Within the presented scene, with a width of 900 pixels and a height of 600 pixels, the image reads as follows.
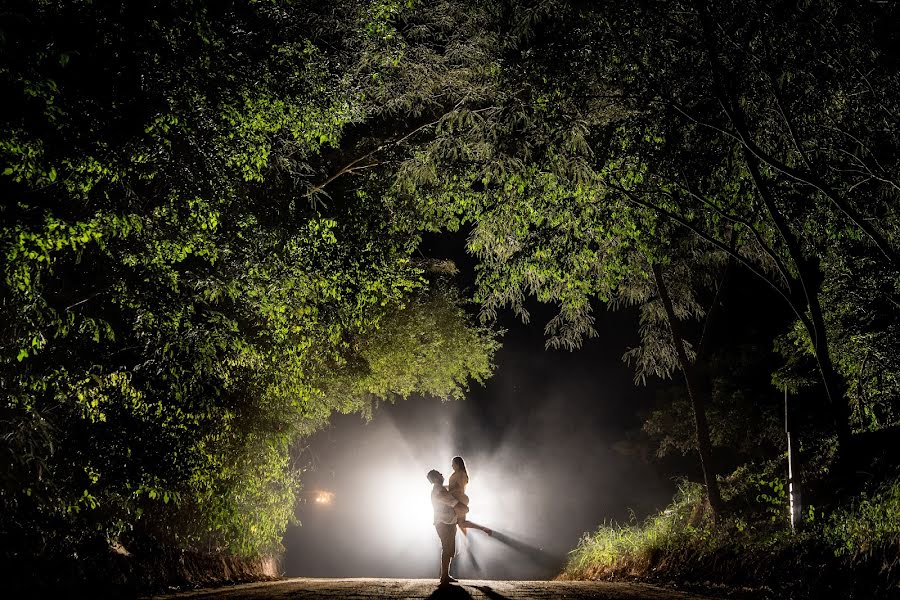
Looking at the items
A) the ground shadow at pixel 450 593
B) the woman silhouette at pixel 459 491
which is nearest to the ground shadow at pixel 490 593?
the ground shadow at pixel 450 593

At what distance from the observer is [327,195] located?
9.45 meters

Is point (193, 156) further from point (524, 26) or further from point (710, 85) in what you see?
point (710, 85)

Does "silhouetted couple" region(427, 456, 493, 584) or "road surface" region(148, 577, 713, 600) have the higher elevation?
"silhouetted couple" region(427, 456, 493, 584)

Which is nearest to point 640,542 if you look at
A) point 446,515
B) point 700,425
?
point 700,425

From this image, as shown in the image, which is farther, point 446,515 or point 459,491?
point 459,491

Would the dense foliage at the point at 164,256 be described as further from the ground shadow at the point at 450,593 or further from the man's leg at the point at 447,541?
the ground shadow at the point at 450,593

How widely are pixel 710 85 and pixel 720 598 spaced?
22.2 ft

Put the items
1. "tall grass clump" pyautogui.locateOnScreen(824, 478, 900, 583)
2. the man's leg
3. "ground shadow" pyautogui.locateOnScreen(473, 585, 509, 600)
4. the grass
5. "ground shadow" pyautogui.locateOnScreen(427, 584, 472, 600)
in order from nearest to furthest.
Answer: "tall grass clump" pyautogui.locateOnScreen(824, 478, 900, 583), the grass, "ground shadow" pyautogui.locateOnScreen(427, 584, 472, 600), "ground shadow" pyautogui.locateOnScreen(473, 585, 509, 600), the man's leg

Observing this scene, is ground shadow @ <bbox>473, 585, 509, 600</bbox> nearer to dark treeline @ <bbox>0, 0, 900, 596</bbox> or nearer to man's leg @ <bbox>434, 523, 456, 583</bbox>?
man's leg @ <bbox>434, 523, 456, 583</bbox>

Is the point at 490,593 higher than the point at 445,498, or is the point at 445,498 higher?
the point at 445,498

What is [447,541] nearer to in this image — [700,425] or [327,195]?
[327,195]

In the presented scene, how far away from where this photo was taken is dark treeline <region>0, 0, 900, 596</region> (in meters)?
5.84

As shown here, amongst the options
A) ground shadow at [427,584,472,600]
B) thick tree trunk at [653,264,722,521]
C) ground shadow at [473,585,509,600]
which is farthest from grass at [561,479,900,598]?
ground shadow at [427,584,472,600]

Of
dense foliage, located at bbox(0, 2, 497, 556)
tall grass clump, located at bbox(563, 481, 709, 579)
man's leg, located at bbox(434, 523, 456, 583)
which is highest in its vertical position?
dense foliage, located at bbox(0, 2, 497, 556)
